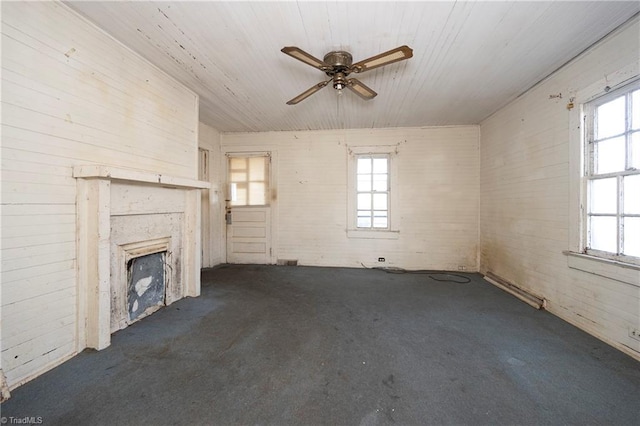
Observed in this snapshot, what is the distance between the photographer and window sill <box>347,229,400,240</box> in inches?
184

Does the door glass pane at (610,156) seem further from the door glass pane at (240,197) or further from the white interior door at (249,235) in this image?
the door glass pane at (240,197)

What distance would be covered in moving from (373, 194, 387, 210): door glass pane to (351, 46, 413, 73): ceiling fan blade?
2870mm

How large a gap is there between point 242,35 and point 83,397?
2970 mm

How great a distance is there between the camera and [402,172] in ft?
15.3

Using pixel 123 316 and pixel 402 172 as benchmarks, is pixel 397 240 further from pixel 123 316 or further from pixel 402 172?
pixel 123 316

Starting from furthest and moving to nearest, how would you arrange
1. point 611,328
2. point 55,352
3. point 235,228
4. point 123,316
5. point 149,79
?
1. point 235,228
2. point 149,79
3. point 123,316
4. point 611,328
5. point 55,352

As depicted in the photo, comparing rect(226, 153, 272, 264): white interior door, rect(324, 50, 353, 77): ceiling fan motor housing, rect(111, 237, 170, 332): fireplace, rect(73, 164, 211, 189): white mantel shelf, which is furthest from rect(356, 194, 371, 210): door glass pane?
rect(73, 164, 211, 189): white mantel shelf

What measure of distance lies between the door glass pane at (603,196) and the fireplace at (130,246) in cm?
431

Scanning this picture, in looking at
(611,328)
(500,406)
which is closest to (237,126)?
(500,406)

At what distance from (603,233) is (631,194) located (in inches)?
16.5

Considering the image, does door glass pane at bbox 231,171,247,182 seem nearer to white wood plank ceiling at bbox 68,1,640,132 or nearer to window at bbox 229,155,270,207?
window at bbox 229,155,270,207

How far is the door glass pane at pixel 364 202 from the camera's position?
15.8 ft

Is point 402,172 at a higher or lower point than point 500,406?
higher

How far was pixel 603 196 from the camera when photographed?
229 centimetres
